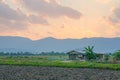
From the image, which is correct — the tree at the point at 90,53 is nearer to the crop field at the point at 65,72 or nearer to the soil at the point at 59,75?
the crop field at the point at 65,72

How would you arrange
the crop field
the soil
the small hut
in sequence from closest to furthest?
→ the soil < the crop field < the small hut

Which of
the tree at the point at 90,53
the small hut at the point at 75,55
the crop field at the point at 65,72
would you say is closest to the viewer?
the crop field at the point at 65,72

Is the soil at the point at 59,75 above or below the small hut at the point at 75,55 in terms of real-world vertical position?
below

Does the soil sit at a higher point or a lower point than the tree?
lower

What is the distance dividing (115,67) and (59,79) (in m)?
19.7

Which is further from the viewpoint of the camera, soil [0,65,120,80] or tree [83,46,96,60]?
tree [83,46,96,60]

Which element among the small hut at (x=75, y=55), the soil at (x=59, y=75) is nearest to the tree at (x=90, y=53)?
the small hut at (x=75, y=55)

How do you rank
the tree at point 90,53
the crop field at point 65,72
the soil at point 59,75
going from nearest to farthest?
the soil at point 59,75 < the crop field at point 65,72 < the tree at point 90,53

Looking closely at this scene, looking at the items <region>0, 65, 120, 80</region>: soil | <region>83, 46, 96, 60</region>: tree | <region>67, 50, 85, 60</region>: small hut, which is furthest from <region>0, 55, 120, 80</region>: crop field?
<region>67, 50, 85, 60</region>: small hut

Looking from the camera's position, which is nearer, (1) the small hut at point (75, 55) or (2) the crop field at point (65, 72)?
(2) the crop field at point (65, 72)

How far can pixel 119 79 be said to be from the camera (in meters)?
28.4

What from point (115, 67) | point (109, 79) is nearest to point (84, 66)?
point (115, 67)

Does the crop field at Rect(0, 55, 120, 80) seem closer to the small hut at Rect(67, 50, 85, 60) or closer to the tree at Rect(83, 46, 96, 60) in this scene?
the tree at Rect(83, 46, 96, 60)

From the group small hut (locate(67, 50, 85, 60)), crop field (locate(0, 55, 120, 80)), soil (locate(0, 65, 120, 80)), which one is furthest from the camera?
small hut (locate(67, 50, 85, 60))
